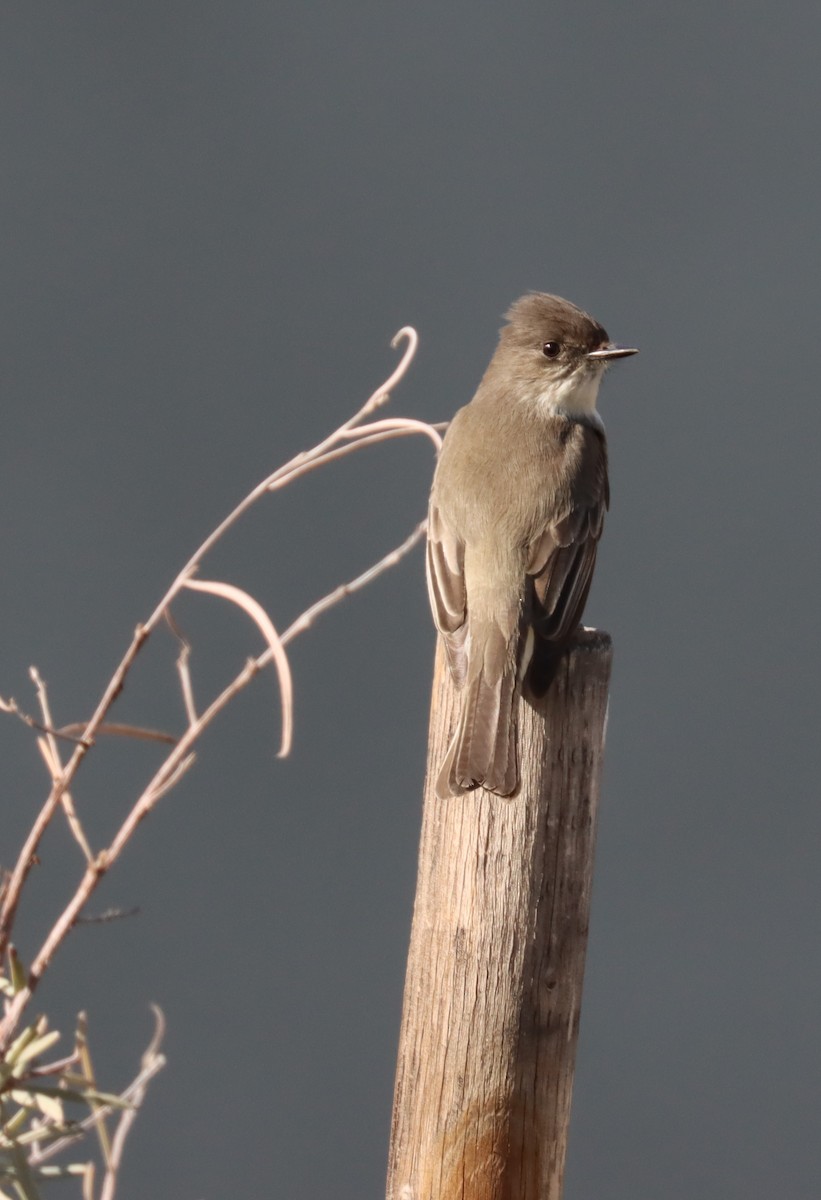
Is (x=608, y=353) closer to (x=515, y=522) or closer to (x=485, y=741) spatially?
(x=515, y=522)

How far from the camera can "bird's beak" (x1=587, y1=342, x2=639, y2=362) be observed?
438 centimetres

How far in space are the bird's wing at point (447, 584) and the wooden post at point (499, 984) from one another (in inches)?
22.3

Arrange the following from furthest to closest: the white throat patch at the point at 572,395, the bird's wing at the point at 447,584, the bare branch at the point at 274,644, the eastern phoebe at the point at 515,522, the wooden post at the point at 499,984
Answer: the white throat patch at the point at 572,395 → the bird's wing at the point at 447,584 → the eastern phoebe at the point at 515,522 → the wooden post at the point at 499,984 → the bare branch at the point at 274,644

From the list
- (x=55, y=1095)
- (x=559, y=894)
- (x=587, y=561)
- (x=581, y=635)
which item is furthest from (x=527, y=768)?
(x=55, y=1095)

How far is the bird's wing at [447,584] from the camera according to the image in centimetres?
337

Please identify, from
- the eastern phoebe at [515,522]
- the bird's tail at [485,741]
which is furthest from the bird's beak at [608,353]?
the bird's tail at [485,741]

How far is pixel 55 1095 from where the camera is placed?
5.56ft

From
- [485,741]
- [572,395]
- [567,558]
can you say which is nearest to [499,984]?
[485,741]

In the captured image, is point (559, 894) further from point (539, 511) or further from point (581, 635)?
point (539, 511)

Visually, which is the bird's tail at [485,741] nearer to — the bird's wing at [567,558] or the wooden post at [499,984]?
the wooden post at [499,984]

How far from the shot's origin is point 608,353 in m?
4.41

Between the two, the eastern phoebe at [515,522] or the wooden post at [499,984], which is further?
the eastern phoebe at [515,522]

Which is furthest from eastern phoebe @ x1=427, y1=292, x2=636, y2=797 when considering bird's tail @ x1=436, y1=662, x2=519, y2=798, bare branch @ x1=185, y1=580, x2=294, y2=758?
bare branch @ x1=185, y1=580, x2=294, y2=758

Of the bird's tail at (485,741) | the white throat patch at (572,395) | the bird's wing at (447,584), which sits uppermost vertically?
the white throat patch at (572,395)
